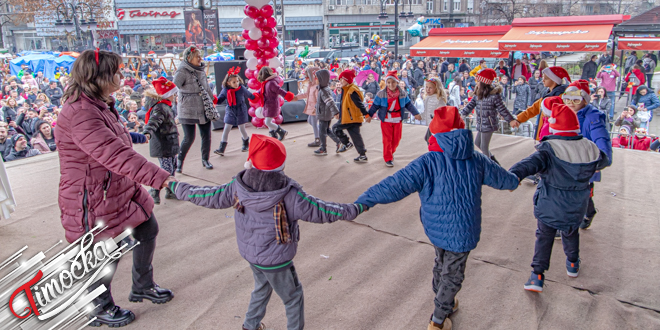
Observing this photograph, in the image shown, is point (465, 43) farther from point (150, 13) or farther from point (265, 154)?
point (150, 13)

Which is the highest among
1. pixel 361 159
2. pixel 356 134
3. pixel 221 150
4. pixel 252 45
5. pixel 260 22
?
pixel 260 22

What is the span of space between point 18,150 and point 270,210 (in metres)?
6.60

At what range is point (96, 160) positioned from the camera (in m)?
2.50

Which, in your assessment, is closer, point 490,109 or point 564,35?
point 490,109

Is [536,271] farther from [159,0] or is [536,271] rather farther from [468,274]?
[159,0]

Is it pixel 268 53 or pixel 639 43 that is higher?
pixel 639 43

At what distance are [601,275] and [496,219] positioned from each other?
125 cm

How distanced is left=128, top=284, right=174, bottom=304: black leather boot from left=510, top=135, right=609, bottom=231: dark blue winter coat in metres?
2.62

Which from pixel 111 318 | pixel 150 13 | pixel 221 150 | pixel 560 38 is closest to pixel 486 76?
pixel 221 150

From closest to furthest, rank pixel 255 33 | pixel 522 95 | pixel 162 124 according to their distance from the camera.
Result: 1. pixel 162 124
2. pixel 255 33
3. pixel 522 95

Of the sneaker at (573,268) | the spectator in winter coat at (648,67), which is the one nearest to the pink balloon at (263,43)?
the sneaker at (573,268)

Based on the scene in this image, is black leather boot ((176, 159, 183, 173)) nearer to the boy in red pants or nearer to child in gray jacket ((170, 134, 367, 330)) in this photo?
the boy in red pants

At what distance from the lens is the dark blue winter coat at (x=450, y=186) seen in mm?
2592

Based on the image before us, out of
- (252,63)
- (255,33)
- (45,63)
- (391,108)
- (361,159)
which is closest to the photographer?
(391,108)
